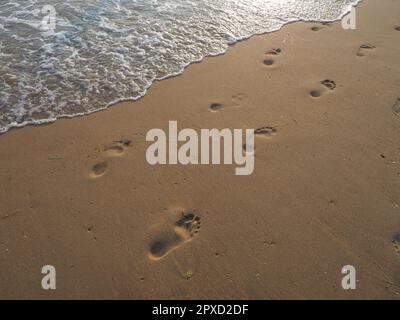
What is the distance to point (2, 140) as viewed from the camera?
14.0 feet

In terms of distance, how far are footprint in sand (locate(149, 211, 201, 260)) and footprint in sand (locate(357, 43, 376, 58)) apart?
147 inches

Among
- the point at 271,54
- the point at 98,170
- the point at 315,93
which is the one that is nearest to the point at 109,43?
the point at 271,54

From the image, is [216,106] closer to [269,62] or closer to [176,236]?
[269,62]

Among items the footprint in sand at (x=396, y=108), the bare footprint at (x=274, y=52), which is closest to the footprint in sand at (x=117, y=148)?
the bare footprint at (x=274, y=52)

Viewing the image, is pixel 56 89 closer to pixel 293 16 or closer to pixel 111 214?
pixel 111 214

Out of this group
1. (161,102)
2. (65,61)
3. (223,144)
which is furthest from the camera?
(65,61)

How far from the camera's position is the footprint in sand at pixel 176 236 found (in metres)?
3.27

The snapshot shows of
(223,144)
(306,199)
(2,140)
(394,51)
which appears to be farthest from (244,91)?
(2,140)

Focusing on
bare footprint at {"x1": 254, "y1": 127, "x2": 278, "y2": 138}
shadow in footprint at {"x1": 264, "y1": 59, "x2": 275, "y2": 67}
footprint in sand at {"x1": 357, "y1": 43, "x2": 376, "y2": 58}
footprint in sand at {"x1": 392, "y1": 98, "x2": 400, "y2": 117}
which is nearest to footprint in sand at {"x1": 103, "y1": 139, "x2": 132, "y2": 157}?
bare footprint at {"x1": 254, "y1": 127, "x2": 278, "y2": 138}

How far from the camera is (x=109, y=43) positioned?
225 inches

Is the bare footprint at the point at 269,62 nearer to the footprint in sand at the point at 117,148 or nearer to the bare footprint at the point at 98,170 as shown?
Result: the footprint in sand at the point at 117,148

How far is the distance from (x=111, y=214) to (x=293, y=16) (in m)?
4.79

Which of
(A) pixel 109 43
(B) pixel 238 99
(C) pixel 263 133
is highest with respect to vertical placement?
(A) pixel 109 43

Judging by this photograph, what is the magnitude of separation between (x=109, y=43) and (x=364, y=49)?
12.9 feet
